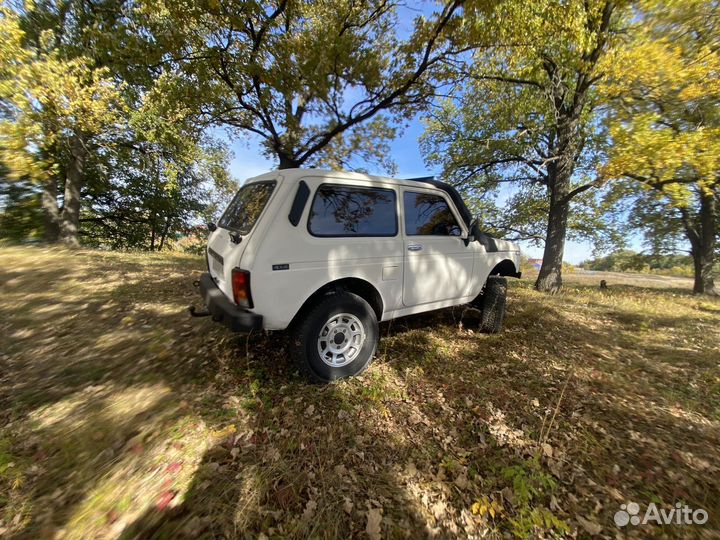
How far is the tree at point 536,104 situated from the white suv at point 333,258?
5.17 m

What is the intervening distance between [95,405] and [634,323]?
320 inches

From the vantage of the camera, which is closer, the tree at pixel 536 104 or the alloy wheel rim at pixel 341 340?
the alloy wheel rim at pixel 341 340

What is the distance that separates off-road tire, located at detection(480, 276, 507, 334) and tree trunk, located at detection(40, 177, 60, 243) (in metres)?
14.5

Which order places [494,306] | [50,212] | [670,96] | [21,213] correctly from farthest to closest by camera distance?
[21,213] → [50,212] → [670,96] → [494,306]

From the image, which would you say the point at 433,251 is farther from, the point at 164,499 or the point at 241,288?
the point at 164,499

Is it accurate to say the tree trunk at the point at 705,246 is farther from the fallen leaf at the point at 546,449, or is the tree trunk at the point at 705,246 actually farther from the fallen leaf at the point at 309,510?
the fallen leaf at the point at 309,510

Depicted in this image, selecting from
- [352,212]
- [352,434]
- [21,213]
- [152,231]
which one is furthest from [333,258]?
[152,231]

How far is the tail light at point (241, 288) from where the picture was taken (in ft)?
8.48

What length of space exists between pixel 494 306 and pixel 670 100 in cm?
546

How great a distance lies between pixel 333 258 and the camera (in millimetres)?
2951

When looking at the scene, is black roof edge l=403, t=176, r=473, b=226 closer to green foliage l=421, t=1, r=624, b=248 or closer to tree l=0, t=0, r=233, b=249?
green foliage l=421, t=1, r=624, b=248

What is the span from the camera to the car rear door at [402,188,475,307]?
3502 mm

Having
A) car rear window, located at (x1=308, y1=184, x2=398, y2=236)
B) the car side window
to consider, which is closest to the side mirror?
the car side window

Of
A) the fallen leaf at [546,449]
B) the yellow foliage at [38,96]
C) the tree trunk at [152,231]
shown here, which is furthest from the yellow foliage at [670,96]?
the tree trunk at [152,231]
